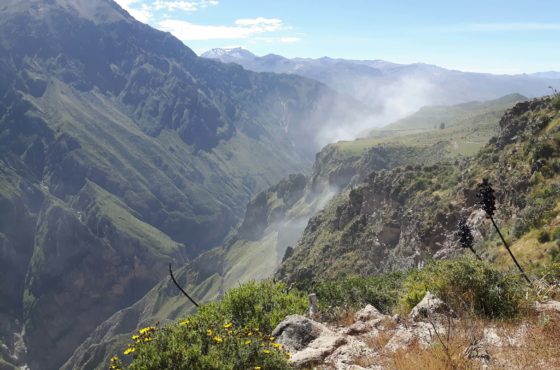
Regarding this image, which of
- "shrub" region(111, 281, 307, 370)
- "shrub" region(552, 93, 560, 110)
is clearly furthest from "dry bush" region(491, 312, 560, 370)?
"shrub" region(552, 93, 560, 110)

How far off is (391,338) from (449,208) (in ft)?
277

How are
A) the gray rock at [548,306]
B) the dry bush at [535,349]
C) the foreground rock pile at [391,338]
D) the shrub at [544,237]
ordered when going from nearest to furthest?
the dry bush at [535,349] < the foreground rock pile at [391,338] < the gray rock at [548,306] < the shrub at [544,237]

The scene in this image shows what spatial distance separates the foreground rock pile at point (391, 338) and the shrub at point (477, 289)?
27.6 inches

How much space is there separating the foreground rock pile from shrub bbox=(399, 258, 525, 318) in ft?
2.30

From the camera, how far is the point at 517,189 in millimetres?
74812

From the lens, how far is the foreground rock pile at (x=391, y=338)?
13.7m

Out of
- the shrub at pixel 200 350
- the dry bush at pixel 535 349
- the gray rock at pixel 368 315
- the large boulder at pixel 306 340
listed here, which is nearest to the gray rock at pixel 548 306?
the dry bush at pixel 535 349

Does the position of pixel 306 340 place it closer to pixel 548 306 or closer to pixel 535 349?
pixel 535 349

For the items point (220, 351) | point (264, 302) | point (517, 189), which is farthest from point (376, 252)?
point (220, 351)

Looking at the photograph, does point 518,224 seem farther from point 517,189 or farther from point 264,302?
point 264,302

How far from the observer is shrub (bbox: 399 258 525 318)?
55.8 ft

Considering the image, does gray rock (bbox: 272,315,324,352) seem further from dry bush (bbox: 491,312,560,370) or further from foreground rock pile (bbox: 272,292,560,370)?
dry bush (bbox: 491,312,560,370)

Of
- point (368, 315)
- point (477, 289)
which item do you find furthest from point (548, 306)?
point (368, 315)

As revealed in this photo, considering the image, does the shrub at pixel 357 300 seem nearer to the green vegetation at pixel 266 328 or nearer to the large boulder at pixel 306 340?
the green vegetation at pixel 266 328
